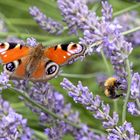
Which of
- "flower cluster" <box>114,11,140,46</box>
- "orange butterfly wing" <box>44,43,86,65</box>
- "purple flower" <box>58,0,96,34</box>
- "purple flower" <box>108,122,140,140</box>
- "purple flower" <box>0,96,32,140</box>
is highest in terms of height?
"flower cluster" <box>114,11,140,46</box>

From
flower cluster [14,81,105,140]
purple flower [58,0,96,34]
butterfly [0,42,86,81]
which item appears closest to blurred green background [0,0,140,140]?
flower cluster [14,81,105,140]

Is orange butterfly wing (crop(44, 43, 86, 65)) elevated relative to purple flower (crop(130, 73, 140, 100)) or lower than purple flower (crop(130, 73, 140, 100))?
elevated

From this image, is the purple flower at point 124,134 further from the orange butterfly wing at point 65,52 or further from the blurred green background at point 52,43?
the blurred green background at point 52,43

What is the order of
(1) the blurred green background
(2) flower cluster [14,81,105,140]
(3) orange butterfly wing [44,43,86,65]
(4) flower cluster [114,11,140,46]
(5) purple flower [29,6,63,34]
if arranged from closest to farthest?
(3) orange butterfly wing [44,43,86,65]
(2) flower cluster [14,81,105,140]
(5) purple flower [29,6,63,34]
(4) flower cluster [114,11,140,46]
(1) the blurred green background

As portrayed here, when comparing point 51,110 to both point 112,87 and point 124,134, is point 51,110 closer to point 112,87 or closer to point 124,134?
point 112,87

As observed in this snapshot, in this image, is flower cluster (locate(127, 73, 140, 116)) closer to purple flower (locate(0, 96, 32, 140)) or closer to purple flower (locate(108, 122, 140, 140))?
purple flower (locate(108, 122, 140, 140))

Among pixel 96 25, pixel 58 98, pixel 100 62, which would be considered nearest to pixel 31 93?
pixel 58 98
